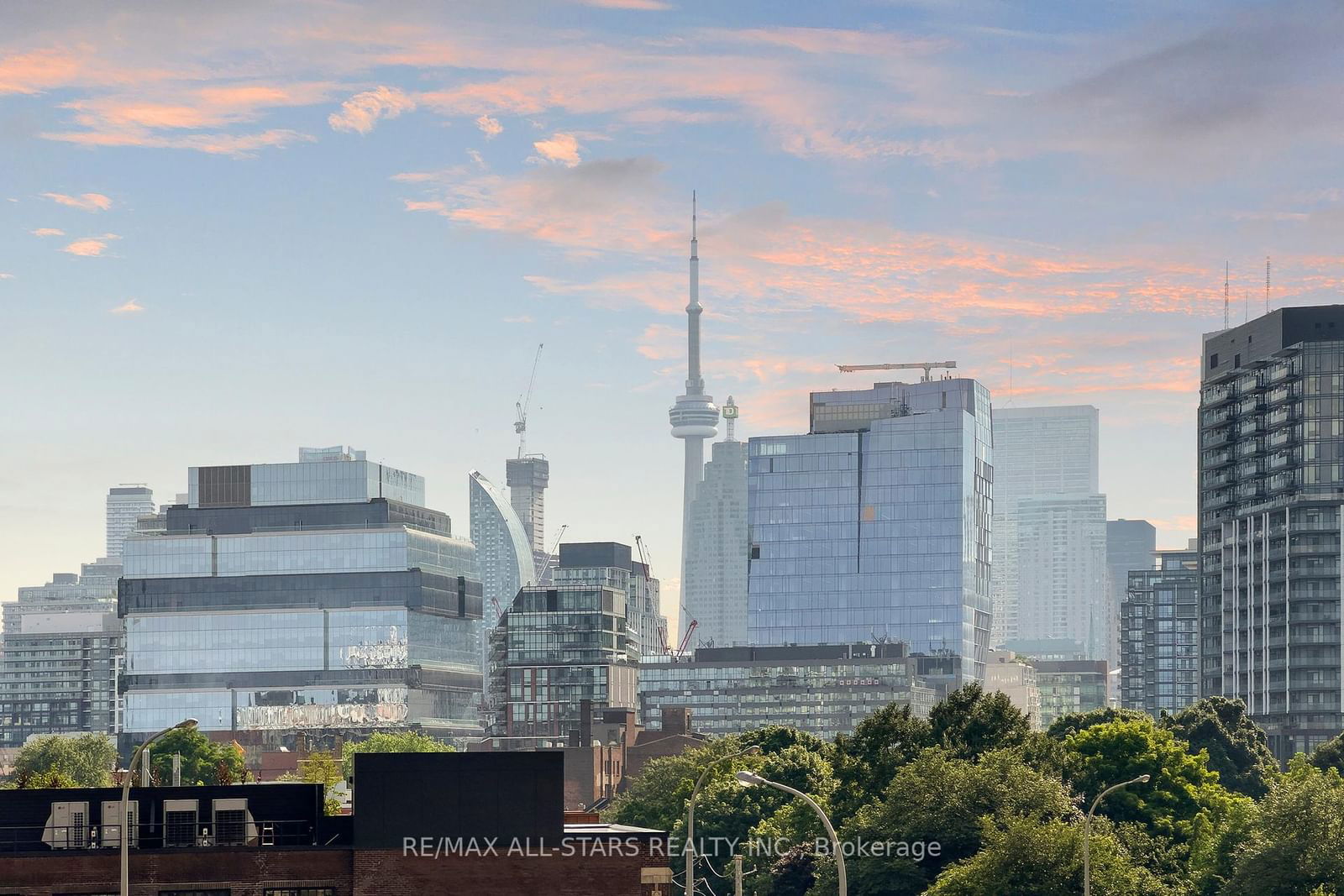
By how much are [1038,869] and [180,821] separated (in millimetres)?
44731

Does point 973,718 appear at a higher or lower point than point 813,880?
higher

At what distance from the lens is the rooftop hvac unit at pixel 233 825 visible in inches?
4146

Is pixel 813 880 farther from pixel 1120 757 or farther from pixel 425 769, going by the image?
pixel 425 769

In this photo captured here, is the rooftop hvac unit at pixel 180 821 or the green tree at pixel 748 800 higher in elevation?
the rooftop hvac unit at pixel 180 821

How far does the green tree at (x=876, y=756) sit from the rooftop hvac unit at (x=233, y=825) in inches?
2151

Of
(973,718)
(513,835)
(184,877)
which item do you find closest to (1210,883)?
(973,718)

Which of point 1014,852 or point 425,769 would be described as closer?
point 425,769

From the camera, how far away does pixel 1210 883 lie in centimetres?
13500

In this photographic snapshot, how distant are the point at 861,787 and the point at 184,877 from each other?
62424mm

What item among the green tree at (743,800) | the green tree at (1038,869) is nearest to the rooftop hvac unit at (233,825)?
the green tree at (1038,869)

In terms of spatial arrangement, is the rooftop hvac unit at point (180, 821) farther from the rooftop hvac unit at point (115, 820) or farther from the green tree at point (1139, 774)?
the green tree at point (1139, 774)

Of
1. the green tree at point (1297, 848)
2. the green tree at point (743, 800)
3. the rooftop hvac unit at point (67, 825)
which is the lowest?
the green tree at point (743, 800)

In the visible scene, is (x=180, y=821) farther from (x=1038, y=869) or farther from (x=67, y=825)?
(x=1038, y=869)

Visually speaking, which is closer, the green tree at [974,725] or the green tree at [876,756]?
the green tree at [974,725]
